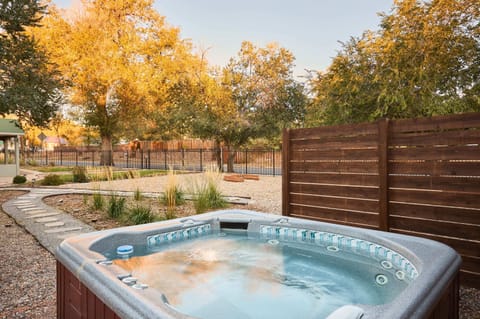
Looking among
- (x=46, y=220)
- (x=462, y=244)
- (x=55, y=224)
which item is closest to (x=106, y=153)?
(x=46, y=220)

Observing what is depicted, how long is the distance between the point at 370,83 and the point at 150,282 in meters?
7.23

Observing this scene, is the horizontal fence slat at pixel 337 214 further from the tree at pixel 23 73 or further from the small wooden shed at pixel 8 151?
the small wooden shed at pixel 8 151

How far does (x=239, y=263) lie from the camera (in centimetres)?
342

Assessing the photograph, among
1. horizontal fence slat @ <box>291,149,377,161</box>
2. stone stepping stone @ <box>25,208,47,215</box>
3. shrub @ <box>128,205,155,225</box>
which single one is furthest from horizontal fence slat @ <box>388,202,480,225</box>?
stone stepping stone @ <box>25,208,47,215</box>

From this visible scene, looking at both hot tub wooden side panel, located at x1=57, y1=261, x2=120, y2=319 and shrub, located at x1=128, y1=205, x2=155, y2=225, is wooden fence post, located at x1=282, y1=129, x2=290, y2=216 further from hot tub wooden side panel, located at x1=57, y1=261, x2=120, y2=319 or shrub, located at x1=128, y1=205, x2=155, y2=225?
hot tub wooden side panel, located at x1=57, y1=261, x2=120, y2=319

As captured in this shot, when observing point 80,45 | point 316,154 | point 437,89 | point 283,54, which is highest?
point 80,45

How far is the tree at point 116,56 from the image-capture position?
1631 cm

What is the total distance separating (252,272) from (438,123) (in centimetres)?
215

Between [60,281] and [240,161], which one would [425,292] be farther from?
[240,161]

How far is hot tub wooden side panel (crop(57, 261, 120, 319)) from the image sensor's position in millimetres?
1850

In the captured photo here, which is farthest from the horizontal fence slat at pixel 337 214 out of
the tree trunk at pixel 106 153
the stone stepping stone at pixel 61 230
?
the tree trunk at pixel 106 153

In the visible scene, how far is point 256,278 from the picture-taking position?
3.03 meters

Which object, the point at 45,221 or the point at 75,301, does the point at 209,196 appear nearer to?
the point at 45,221

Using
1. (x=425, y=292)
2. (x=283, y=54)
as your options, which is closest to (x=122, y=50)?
(x=283, y=54)
